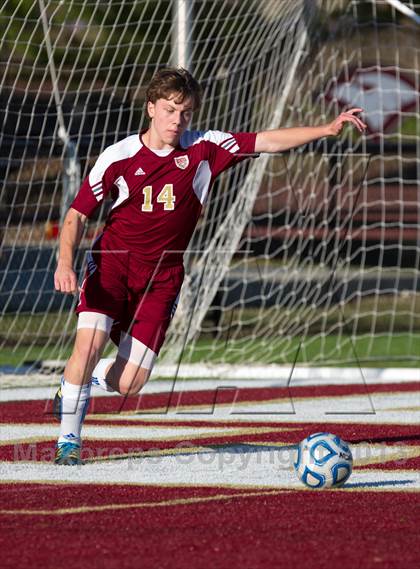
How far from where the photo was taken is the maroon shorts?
242 inches

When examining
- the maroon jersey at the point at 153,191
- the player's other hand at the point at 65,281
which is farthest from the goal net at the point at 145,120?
the player's other hand at the point at 65,281

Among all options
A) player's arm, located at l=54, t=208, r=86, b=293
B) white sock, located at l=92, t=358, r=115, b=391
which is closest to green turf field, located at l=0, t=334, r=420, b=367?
white sock, located at l=92, t=358, r=115, b=391

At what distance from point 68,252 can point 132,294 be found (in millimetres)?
540

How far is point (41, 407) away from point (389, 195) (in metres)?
13.9

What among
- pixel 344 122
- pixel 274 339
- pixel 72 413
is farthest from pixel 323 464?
pixel 274 339

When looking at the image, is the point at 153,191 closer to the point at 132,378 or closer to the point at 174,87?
the point at 174,87

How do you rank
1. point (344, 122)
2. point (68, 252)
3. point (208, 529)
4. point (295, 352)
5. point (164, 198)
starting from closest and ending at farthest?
1. point (208, 529)
2. point (68, 252)
3. point (344, 122)
4. point (164, 198)
5. point (295, 352)

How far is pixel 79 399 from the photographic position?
6035 millimetres

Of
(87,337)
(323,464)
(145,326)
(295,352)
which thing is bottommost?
A: (323,464)

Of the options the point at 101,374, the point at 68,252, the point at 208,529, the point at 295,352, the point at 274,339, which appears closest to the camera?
the point at 208,529

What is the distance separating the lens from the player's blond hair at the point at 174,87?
19.4 ft

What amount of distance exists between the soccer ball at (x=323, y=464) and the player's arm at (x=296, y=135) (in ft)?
4.60

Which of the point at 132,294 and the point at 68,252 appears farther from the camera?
the point at 132,294

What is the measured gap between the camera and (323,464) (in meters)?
5.35
